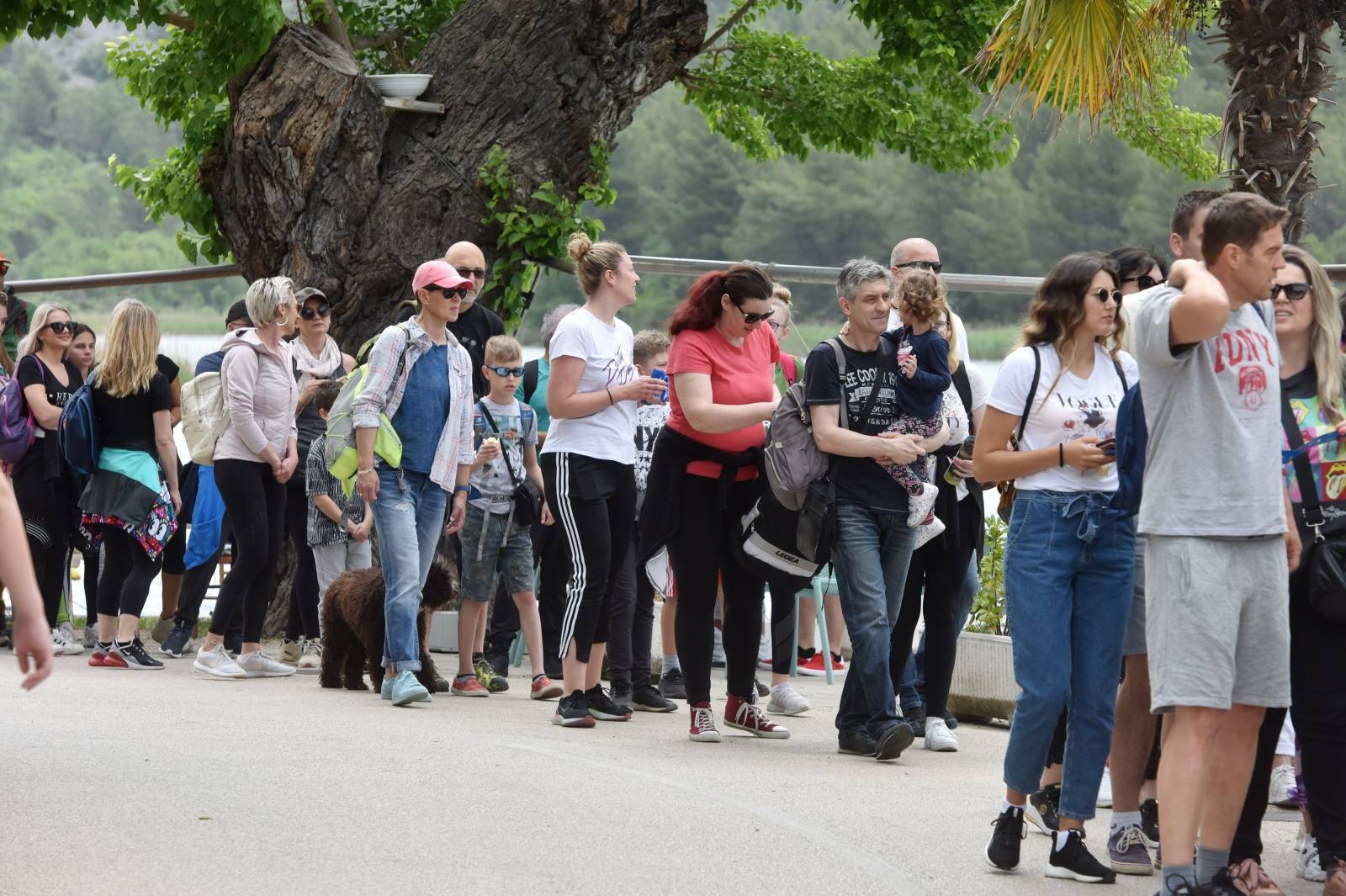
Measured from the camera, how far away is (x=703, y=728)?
747 centimetres

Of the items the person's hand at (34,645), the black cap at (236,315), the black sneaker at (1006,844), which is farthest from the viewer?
the black cap at (236,315)

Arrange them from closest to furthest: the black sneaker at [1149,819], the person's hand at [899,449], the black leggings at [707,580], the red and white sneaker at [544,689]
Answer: the black sneaker at [1149,819] < the person's hand at [899,449] < the black leggings at [707,580] < the red and white sneaker at [544,689]

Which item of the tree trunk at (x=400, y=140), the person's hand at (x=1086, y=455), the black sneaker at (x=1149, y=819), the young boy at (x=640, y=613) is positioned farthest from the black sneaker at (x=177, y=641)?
the person's hand at (x=1086, y=455)

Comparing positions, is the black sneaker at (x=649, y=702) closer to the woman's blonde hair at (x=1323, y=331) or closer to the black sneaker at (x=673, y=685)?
the black sneaker at (x=673, y=685)

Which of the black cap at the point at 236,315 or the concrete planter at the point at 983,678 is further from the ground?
the black cap at the point at 236,315

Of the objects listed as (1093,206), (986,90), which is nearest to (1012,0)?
(986,90)

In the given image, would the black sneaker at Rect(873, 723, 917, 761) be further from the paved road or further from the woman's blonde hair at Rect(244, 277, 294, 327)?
the woman's blonde hair at Rect(244, 277, 294, 327)

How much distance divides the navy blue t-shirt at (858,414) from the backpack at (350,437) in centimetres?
221

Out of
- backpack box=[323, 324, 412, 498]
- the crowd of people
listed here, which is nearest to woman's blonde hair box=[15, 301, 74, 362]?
the crowd of people

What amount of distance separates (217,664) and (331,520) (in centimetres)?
98

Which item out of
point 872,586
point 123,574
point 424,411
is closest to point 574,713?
point 872,586

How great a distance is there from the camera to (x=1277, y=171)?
990 cm

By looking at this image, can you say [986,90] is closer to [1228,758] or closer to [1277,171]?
[1277,171]

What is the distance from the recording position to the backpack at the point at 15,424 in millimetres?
10336
